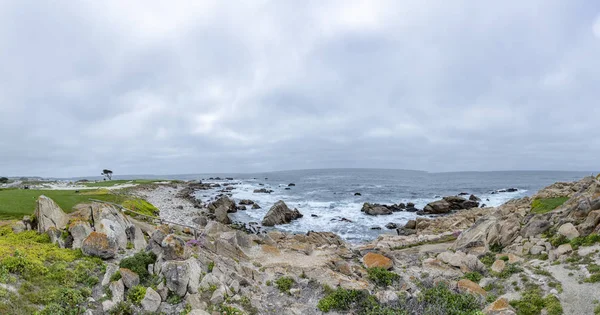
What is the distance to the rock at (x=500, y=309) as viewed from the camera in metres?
10.6

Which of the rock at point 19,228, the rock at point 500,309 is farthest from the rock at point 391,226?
the rock at point 19,228

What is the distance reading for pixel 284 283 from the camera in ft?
46.1

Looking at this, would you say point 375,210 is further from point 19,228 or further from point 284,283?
point 19,228

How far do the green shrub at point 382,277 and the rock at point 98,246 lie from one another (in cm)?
1300

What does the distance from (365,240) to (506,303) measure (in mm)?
23117

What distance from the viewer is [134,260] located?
12.4m

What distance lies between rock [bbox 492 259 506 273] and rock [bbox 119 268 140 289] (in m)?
17.3

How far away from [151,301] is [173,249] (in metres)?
2.72

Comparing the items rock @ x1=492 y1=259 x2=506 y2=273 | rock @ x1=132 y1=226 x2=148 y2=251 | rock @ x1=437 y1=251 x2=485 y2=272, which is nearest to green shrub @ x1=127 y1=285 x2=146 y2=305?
rock @ x1=132 y1=226 x2=148 y2=251

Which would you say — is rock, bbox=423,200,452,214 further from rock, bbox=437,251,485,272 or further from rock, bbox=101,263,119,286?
rock, bbox=101,263,119,286

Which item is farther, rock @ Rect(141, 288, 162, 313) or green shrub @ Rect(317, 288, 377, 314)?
green shrub @ Rect(317, 288, 377, 314)

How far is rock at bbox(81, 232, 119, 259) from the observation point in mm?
13109

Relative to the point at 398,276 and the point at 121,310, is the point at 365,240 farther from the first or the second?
the point at 121,310

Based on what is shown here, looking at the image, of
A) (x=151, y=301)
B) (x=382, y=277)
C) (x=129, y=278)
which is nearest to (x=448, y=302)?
(x=382, y=277)
